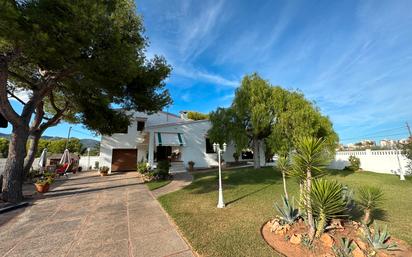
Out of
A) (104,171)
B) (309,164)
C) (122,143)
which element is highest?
(122,143)

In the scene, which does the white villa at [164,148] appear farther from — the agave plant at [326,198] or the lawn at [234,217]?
the agave plant at [326,198]

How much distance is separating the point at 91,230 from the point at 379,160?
24541mm

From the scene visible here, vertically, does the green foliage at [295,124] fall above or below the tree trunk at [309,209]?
above

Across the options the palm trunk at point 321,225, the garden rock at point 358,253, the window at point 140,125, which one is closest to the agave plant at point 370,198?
the garden rock at point 358,253

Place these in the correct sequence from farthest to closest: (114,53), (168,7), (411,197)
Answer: (168,7) → (411,197) → (114,53)

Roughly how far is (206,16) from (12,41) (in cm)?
982

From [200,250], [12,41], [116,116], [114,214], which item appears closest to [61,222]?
[114,214]

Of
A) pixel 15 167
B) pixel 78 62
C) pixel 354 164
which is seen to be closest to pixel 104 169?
pixel 15 167

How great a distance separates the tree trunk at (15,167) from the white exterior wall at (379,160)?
2334cm

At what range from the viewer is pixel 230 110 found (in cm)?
2009

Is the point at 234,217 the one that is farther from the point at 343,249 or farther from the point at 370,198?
the point at 370,198

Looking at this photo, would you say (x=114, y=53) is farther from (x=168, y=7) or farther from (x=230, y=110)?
(x=230, y=110)

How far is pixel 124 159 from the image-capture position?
23219mm

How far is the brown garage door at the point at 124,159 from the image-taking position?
2277 cm
